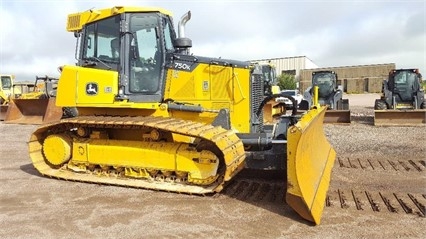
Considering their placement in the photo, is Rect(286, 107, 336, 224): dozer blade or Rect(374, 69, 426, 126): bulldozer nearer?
Rect(286, 107, 336, 224): dozer blade

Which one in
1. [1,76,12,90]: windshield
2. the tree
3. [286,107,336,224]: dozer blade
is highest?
the tree

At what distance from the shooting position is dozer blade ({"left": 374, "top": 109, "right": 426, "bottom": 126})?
47.4 ft

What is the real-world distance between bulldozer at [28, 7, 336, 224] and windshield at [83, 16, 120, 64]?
0.02m

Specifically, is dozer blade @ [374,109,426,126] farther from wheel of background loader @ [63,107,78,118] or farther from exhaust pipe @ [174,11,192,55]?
wheel of background loader @ [63,107,78,118]

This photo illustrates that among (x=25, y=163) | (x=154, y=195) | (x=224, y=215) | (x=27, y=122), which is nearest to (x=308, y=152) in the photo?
(x=224, y=215)

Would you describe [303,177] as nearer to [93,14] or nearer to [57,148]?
[57,148]

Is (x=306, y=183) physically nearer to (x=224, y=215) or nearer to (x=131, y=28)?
(x=224, y=215)

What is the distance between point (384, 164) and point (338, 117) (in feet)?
26.4

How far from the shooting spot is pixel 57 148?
6859 mm

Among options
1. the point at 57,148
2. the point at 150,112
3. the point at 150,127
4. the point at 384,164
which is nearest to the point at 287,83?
the point at 384,164

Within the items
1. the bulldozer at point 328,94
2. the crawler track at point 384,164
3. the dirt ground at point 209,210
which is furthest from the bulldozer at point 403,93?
the dirt ground at point 209,210

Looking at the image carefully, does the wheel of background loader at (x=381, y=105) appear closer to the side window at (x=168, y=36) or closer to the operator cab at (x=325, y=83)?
the operator cab at (x=325, y=83)

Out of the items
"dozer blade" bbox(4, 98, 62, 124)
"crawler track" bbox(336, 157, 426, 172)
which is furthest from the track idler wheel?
"dozer blade" bbox(4, 98, 62, 124)

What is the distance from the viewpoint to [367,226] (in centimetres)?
443
